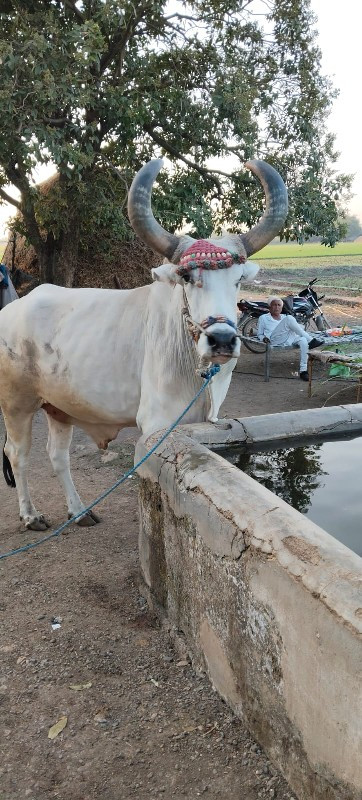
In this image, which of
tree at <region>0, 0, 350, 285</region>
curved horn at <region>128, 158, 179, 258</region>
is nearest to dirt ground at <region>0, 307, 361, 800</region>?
curved horn at <region>128, 158, 179, 258</region>

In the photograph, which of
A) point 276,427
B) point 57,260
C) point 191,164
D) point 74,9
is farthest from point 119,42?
point 276,427

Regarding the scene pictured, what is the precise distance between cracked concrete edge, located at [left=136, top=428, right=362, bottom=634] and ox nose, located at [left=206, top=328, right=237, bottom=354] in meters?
0.46

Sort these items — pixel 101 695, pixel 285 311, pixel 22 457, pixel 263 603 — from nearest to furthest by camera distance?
pixel 263 603
pixel 101 695
pixel 22 457
pixel 285 311

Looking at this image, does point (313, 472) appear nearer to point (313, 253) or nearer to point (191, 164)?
point (191, 164)

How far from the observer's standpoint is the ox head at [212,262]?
119 inches

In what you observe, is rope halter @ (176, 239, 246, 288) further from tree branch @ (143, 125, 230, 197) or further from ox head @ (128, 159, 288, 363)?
tree branch @ (143, 125, 230, 197)

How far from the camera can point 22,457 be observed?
4.75 m

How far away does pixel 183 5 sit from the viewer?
8.94 m

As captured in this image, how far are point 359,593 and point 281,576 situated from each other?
0.34 metres

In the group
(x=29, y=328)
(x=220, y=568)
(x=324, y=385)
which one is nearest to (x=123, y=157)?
(x=324, y=385)

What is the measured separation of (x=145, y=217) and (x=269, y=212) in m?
0.70

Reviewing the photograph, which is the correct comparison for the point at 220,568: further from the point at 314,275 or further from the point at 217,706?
the point at 314,275

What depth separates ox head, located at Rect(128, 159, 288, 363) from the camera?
3.03 meters

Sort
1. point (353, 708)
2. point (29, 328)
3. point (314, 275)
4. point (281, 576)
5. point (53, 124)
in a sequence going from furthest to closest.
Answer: point (314, 275)
point (53, 124)
point (29, 328)
point (281, 576)
point (353, 708)
